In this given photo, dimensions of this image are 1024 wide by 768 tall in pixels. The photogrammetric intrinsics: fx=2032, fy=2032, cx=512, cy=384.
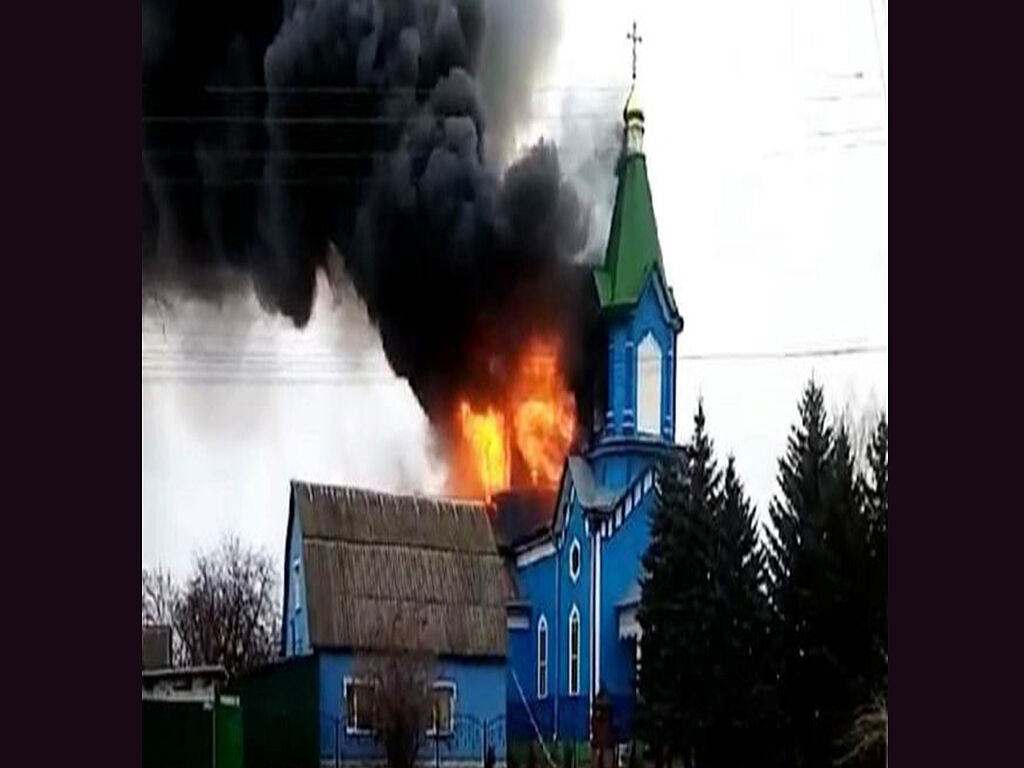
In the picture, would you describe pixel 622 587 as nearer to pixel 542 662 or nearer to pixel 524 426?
pixel 542 662

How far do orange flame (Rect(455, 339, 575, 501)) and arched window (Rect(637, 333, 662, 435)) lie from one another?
0.15m

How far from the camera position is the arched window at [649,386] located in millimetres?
4316

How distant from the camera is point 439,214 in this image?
4.34 meters

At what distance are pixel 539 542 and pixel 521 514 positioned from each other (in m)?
0.07

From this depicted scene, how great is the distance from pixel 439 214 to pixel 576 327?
14.9 inches

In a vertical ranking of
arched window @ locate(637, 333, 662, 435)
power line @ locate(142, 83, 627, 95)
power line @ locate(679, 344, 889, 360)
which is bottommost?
arched window @ locate(637, 333, 662, 435)

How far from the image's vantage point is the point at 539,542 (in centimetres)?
432

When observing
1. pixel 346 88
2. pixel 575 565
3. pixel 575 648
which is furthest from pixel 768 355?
pixel 346 88

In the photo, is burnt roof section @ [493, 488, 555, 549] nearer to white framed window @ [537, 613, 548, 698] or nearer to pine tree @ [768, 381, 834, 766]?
white framed window @ [537, 613, 548, 698]

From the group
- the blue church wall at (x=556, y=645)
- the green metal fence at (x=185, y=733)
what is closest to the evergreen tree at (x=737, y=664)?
the blue church wall at (x=556, y=645)

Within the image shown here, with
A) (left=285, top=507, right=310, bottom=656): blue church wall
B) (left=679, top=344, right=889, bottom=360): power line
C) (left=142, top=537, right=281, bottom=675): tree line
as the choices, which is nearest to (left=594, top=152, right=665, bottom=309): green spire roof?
(left=679, top=344, right=889, bottom=360): power line

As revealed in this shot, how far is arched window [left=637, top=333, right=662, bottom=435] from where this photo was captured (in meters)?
4.32

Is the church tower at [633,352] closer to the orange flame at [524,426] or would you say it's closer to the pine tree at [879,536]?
the orange flame at [524,426]

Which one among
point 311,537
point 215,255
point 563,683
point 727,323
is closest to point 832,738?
point 563,683
